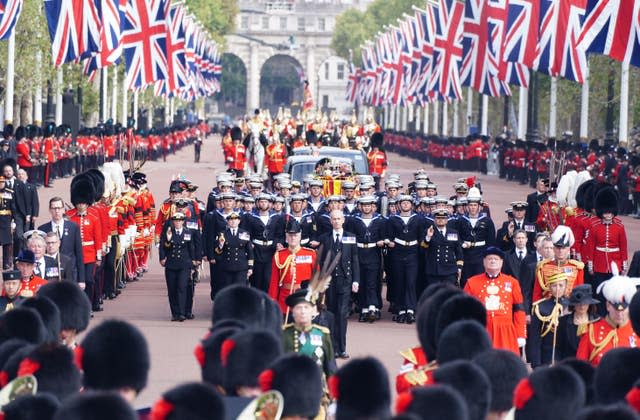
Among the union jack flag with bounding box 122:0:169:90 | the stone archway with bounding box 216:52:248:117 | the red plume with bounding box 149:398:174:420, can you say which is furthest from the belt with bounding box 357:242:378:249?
the stone archway with bounding box 216:52:248:117

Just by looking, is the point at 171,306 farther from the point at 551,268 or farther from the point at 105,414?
the point at 105,414

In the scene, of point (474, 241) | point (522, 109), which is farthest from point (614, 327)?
point (522, 109)

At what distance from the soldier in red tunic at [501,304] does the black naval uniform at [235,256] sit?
5417 millimetres

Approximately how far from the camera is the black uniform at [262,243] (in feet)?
64.7

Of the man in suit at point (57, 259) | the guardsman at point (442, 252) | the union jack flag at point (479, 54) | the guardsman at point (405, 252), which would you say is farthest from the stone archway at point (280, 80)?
the man in suit at point (57, 259)

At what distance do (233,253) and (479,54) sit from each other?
997 inches

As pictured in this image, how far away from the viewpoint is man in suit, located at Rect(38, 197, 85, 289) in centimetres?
1792

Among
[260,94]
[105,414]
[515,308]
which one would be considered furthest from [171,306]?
[260,94]

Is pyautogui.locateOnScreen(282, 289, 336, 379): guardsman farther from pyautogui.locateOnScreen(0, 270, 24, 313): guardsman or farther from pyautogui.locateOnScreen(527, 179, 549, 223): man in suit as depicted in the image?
pyautogui.locateOnScreen(527, 179, 549, 223): man in suit

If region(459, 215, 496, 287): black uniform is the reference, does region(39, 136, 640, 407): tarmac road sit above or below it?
below

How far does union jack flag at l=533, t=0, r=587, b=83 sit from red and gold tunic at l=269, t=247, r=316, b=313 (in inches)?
635

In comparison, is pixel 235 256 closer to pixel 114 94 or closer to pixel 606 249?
pixel 606 249

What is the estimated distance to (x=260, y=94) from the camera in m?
163

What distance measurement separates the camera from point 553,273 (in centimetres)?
1540
